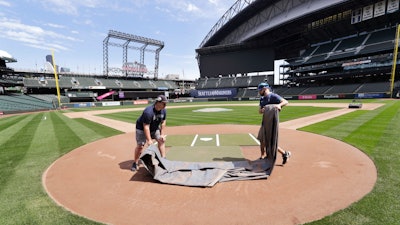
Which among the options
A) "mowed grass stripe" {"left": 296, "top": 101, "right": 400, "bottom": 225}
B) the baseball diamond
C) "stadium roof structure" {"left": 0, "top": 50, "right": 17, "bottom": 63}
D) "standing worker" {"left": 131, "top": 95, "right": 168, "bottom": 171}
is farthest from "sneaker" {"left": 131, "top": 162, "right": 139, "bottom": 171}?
"stadium roof structure" {"left": 0, "top": 50, "right": 17, "bottom": 63}

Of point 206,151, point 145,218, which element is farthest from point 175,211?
point 206,151

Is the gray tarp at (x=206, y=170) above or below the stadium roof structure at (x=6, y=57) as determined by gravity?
below

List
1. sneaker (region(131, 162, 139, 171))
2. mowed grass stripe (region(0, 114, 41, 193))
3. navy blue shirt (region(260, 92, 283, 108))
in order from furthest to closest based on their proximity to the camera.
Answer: sneaker (region(131, 162, 139, 171)) → navy blue shirt (region(260, 92, 283, 108)) → mowed grass stripe (region(0, 114, 41, 193))

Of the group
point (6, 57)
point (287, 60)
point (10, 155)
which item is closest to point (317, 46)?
point (287, 60)

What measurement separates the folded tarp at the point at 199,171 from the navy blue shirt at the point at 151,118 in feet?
2.41

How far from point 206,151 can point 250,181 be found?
9.11ft

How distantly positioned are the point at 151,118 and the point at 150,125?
0.43m

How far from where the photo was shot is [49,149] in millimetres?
8367

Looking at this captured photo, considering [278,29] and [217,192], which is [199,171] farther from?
[278,29]

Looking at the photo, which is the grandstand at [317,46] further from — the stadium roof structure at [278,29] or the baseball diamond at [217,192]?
the baseball diamond at [217,192]

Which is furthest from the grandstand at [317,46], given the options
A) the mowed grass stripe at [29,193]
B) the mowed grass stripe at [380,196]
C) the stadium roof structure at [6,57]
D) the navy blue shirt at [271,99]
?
the stadium roof structure at [6,57]

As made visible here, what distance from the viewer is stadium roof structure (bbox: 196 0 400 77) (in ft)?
145

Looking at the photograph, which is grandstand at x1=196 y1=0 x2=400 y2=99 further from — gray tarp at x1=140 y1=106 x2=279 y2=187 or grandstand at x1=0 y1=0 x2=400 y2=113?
gray tarp at x1=140 y1=106 x2=279 y2=187

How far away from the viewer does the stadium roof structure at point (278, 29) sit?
145 feet
